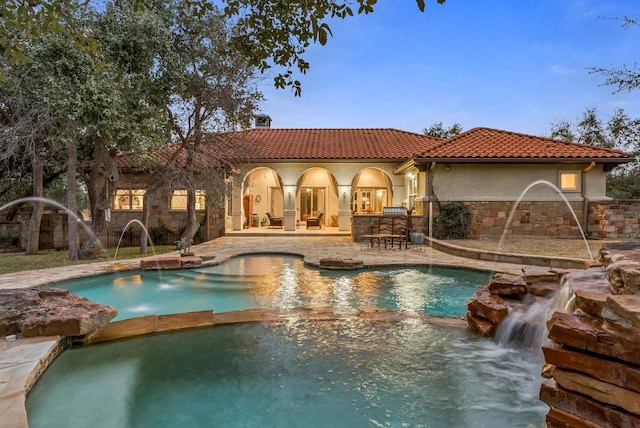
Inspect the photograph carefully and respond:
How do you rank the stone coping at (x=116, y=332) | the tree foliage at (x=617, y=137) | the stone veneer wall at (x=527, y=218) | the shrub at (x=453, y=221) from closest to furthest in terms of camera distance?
the stone coping at (x=116, y=332)
the shrub at (x=453, y=221)
the stone veneer wall at (x=527, y=218)
the tree foliage at (x=617, y=137)

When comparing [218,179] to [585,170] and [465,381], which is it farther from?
[585,170]

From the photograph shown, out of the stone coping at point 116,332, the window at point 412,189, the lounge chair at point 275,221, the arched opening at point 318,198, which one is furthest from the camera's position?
the arched opening at point 318,198

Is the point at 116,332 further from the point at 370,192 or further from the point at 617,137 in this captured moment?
the point at 617,137

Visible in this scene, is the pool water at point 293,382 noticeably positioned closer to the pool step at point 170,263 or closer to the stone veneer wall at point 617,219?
the pool step at point 170,263

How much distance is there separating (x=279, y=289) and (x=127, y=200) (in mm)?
13577

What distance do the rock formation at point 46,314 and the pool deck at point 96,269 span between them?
15cm

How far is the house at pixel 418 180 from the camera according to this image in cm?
1481

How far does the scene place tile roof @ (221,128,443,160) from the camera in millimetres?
18766

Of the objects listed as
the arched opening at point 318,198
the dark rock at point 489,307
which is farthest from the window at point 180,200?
the dark rock at point 489,307

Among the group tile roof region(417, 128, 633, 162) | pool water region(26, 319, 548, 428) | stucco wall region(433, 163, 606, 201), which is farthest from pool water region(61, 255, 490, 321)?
tile roof region(417, 128, 633, 162)

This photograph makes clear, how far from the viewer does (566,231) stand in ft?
48.7

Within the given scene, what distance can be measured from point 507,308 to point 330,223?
17987mm

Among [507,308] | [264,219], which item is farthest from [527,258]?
[264,219]

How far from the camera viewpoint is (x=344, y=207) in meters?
19.5
